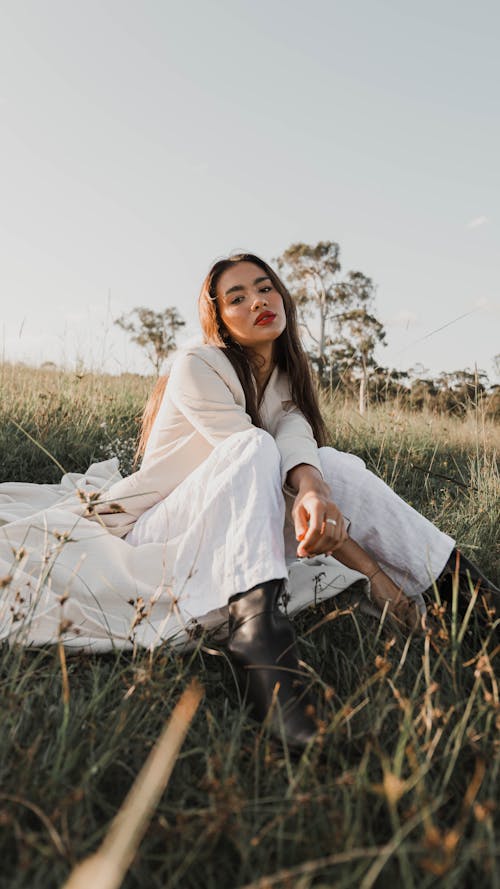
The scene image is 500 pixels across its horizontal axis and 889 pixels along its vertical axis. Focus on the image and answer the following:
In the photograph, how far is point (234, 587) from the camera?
166 cm

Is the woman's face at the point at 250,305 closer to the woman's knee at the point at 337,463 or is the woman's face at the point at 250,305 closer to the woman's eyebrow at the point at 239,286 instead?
the woman's eyebrow at the point at 239,286

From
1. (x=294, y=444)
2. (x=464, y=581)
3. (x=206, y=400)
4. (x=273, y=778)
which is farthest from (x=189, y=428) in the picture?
(x=273, y=778)

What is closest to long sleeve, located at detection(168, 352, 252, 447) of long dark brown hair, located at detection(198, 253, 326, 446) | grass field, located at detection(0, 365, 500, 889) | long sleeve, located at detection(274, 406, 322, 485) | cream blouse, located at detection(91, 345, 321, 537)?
cream blouse, located at detection(91, 345, 321, 537)

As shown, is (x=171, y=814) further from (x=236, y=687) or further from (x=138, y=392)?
(x=138, y=392)

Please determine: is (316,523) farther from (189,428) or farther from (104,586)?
(189,428)

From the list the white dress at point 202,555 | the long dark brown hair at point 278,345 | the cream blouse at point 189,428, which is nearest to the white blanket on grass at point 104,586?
the white dress at point 202,555

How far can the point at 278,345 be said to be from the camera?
281 centimetres

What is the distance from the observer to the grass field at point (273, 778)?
3.24 feet

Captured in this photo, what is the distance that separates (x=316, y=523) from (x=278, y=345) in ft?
4.07

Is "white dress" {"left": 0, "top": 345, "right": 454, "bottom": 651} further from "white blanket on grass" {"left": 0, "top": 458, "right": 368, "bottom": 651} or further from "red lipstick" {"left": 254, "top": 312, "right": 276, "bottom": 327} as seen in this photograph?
"red lipstick" {"left": 254, "top": 312, "right": 276, "bottom": 327}

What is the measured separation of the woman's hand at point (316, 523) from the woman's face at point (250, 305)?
87 cm

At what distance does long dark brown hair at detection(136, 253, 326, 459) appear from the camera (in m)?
2.68

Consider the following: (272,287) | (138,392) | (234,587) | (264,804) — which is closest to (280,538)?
(234,587)

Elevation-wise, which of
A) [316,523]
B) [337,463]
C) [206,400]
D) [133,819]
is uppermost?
[206,400]
